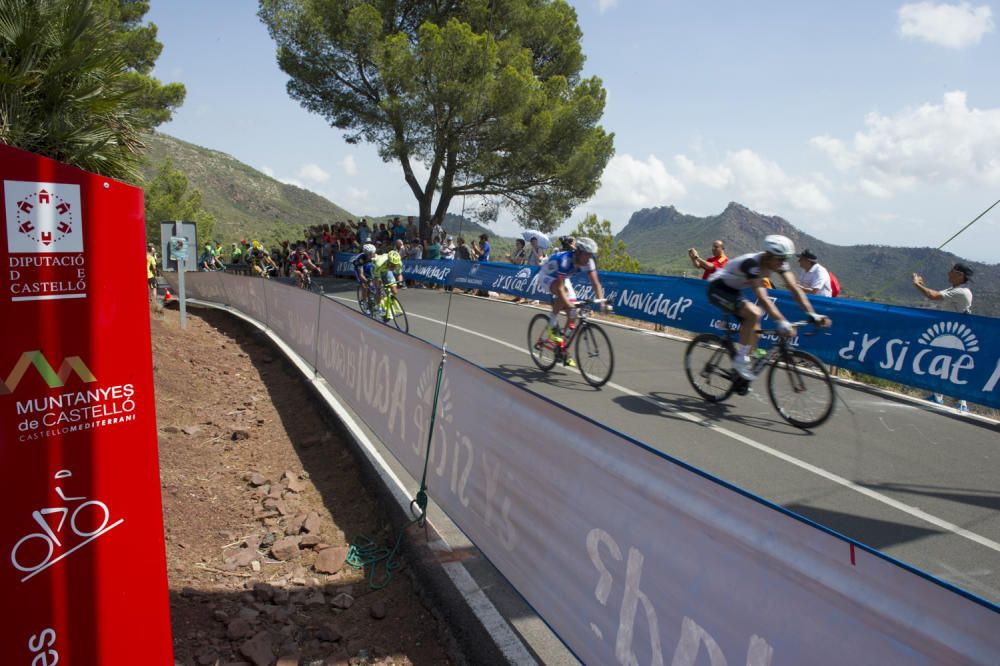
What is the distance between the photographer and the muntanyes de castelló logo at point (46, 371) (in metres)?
2.39

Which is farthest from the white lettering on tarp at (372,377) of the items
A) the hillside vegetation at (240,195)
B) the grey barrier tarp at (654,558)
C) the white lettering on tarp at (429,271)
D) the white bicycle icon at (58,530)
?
the hillside vegetation at (240,195)

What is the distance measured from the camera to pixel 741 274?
7.33 m

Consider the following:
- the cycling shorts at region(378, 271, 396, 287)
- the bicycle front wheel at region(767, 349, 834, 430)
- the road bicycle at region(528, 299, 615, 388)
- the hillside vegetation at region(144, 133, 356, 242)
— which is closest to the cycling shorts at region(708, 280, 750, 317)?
the bicycle front wheel at region(767, 349, 834, 430)

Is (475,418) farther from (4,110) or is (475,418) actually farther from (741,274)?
(4,110)

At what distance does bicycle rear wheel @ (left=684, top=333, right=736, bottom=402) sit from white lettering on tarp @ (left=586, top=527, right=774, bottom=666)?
555cm

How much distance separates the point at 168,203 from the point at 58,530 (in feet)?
198

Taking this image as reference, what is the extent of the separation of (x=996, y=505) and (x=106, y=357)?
626 centimetres

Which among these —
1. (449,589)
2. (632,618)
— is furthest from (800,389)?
(632,618)

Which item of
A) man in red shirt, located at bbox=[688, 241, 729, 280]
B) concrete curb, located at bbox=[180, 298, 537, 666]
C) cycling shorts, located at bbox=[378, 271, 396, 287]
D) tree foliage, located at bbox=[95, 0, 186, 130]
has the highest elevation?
tree foliage, located at bbox=[95, 0, 186, 130]

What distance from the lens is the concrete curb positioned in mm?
3260

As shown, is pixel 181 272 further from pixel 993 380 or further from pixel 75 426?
pixel 993 380

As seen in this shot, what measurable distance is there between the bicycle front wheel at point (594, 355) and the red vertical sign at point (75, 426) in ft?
21.6

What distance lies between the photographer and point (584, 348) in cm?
900

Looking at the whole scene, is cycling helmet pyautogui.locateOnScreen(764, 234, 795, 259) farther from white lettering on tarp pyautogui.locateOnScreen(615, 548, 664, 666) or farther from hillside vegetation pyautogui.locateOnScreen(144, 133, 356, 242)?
hillside vegetation pyautogui.locateOnScreen(144, 133, 356, 242)
